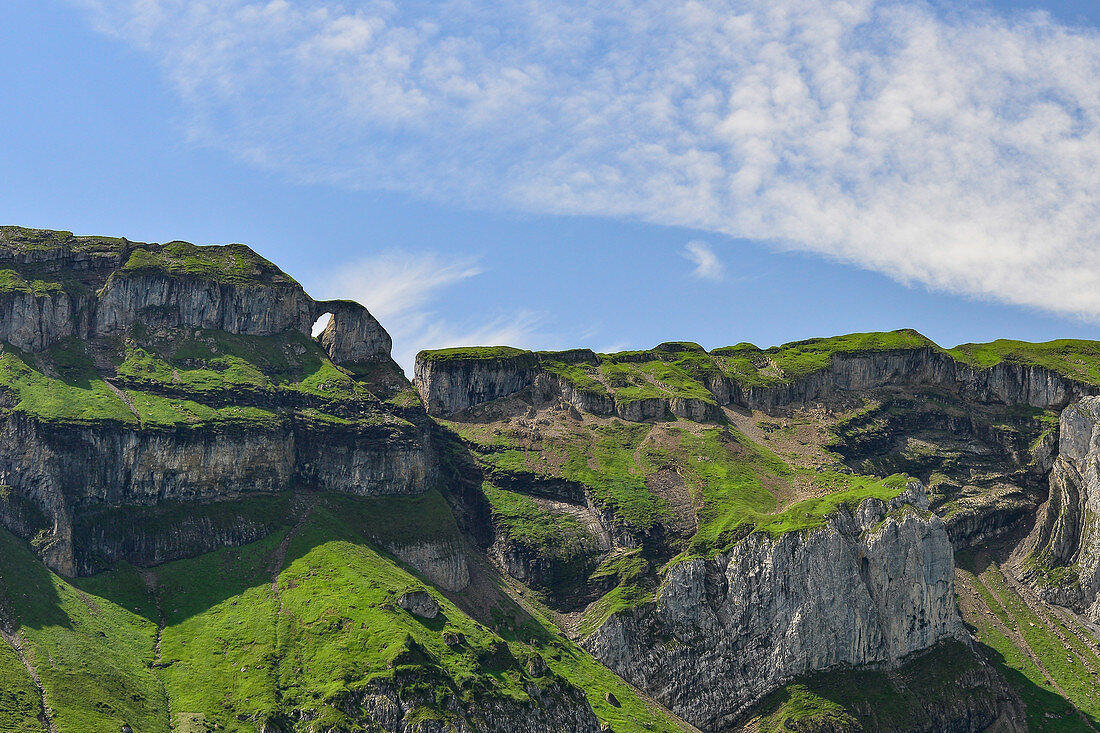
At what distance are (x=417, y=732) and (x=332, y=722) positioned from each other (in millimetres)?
15830

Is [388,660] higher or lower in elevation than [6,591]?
lower

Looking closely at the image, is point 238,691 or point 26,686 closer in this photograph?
point 26,686

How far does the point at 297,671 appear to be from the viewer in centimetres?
19962

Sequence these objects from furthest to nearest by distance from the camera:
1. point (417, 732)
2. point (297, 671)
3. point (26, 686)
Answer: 1. point (297, 671)
2. point (417, 732)
3. point (26, 686)

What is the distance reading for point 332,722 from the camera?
18350cm

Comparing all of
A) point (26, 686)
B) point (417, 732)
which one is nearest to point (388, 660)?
point (417, 732)

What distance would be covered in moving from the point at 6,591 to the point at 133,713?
39.2 m

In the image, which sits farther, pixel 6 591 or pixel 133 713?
pixel 6 591

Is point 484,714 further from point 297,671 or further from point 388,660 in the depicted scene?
point 297,671

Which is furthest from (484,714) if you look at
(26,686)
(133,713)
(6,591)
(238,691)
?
(6,591)

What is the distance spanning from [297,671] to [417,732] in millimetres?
29161

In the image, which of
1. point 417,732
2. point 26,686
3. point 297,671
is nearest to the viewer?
point 26,686

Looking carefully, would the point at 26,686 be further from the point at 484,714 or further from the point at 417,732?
the point at 484,714

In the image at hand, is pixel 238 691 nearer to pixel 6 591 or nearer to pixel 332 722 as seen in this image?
pixel 332 722
